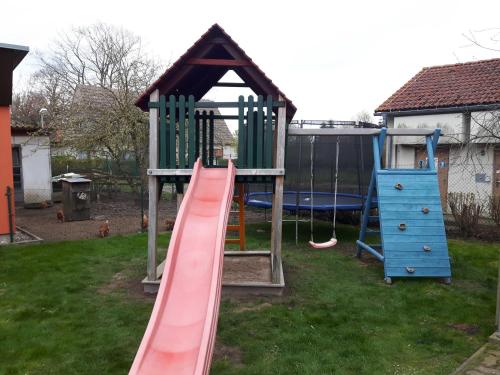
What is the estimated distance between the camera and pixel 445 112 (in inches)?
532

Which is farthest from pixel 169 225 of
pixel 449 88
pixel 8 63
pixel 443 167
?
pixel 449 88

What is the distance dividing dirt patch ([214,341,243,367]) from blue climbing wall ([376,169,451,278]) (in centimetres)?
321

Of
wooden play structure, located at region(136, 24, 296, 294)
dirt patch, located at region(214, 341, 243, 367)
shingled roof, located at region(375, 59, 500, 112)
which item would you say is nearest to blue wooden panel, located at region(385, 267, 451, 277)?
wooden play structure, located at region(136, 24, 296, 294)

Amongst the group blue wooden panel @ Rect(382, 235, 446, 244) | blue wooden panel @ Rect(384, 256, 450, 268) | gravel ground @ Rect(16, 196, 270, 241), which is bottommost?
gravel ground @ Rect(16, 196, 270, 241)

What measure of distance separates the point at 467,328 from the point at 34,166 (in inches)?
594

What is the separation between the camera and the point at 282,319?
202 inches

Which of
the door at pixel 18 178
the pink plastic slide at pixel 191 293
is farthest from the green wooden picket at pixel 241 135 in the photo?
the door at pixel 18 178

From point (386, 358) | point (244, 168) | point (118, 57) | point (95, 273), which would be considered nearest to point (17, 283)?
point (95, 273)

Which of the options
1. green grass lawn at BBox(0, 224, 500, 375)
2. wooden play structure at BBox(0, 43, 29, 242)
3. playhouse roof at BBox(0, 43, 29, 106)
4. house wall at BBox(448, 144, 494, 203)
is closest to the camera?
green grass lawn at BBox(0, 224, 500, 375)

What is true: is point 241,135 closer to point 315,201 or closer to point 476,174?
point 315,201

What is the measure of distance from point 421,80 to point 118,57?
548 inches

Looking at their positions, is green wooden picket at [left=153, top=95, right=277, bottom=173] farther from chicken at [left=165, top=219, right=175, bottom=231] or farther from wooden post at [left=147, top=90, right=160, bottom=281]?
chicken at [left=165, top=219, right=175, bottom=231]

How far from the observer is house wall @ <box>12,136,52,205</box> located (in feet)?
50.6

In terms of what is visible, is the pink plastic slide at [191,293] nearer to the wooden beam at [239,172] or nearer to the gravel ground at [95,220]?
the wooden beam at [239,172]
